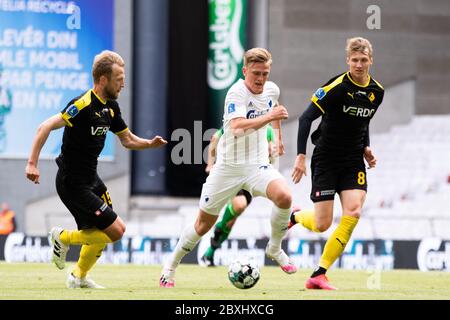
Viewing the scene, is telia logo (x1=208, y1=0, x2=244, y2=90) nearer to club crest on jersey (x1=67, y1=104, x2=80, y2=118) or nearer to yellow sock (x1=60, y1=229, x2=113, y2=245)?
yellow sock (x1=60, y1=229, x2=113, y2=245)

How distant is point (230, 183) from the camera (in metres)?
10.3

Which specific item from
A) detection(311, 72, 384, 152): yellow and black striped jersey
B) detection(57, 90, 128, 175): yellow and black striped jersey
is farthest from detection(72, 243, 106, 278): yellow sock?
detection(311, 72, 384, 152): yellow and black striped jersey

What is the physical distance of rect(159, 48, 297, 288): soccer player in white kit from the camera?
1011 cm

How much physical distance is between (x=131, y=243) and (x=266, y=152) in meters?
8.81

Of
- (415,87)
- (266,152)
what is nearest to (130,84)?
(415,87)

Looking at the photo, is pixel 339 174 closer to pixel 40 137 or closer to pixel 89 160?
pixel 89 160

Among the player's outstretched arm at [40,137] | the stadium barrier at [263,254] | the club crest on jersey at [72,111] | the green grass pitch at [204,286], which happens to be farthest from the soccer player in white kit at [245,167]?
the stadium barrier at [263,254]

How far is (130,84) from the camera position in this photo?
1127 inches

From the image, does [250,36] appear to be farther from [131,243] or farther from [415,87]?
[131,243]

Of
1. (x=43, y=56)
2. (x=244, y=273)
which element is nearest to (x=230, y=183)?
(x=244, y=273)

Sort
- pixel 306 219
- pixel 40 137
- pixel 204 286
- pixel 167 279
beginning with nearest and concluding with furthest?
pixel 40 137 < pixel 167 279 < pixel 204 286 < pixel 306 219

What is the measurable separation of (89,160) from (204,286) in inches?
71.9

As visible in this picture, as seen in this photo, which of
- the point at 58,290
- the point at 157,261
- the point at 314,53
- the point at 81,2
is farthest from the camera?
the point at 314,53

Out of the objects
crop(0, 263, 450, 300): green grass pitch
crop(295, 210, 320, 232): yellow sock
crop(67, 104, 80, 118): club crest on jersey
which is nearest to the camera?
crop(0, 263, 450, 300): green grass pitch
